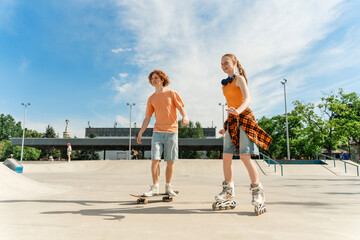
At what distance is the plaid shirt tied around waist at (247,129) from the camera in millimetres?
2885

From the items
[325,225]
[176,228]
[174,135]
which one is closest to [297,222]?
[325,225]

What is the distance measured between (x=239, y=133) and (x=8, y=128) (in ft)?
312

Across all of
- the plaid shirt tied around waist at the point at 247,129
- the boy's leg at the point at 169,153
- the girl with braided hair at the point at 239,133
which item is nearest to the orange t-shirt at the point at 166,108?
the boy's leg at the point at 169,153

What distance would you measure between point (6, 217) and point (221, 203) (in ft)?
7.29

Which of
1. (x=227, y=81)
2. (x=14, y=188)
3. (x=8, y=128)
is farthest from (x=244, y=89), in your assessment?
(x=8, y=128)

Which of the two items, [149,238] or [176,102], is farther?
[176,102]

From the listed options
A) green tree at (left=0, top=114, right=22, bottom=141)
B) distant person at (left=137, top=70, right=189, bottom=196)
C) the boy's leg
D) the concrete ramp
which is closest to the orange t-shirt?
distant person at (left=137, top=70, right=189, bottom=196)

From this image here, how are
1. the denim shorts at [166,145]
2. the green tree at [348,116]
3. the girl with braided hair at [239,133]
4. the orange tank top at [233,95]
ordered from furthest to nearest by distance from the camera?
the green tree at [348,116], the denim shorts at [166,145], the orange tank top at [233,95], the girl with braided hair at [239,133]

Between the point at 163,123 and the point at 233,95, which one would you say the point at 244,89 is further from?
the point at 163,123

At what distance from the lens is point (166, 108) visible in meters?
3.91

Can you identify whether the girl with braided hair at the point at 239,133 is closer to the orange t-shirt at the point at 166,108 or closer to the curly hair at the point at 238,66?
the curly hair at the point at 238,66

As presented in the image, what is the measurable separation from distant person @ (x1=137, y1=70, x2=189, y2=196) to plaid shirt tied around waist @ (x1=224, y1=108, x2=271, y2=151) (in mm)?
1011

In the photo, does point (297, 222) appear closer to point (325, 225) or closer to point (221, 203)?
point (325, 225)

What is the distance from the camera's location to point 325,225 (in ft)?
6.97
